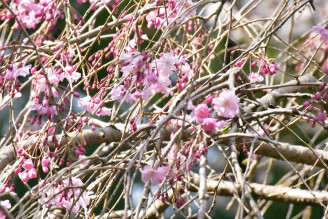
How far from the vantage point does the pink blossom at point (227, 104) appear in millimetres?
1606

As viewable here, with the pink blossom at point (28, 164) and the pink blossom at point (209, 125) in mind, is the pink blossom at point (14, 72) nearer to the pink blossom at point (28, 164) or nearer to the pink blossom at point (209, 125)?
the pink blossom at point (28, 164)

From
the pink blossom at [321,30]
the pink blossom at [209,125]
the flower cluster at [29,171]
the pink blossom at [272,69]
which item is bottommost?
the flower cluster at [29,171]

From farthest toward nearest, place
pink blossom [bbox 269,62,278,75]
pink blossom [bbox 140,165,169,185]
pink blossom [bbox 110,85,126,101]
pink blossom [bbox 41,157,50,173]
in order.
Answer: pink blossom [bbox 269,62,278,75]
pink blossom [bbox 41,157,50,173]
pink blossom [bbox 110,85,126,101]
pink blossom [bbox 140,165,169,185]

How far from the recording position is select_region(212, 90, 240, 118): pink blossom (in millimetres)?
1606

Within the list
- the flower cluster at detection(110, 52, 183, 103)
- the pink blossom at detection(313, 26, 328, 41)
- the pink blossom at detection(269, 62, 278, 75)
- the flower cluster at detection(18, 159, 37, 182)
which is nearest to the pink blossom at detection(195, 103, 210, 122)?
the flower cluster at detection(110, 52, 183, 103)

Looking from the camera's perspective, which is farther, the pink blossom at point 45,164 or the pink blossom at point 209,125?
the pink blossom at point 45,164

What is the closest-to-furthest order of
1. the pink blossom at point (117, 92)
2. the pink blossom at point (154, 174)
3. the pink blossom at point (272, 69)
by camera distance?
the pink blossom at point (154, 174) < the pink blossom at point (117, 92) < the pink blossom at point (272, 69)

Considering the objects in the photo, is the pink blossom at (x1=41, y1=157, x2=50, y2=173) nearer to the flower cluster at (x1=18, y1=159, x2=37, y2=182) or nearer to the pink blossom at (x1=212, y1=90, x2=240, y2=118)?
the flower cluster at (x1=18, y1=159, x2=37, y2=182)

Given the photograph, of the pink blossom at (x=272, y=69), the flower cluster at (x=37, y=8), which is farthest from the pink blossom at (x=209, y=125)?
the flower cluster at (x=37, y=8)

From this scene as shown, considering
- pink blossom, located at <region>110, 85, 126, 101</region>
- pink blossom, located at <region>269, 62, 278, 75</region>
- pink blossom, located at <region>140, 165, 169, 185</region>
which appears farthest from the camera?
pink blossom, located at <region>269, 62, 278, 75</region>

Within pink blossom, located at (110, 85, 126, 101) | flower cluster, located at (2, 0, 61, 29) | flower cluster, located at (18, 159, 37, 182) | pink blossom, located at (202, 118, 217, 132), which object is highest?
flower cluster, located at (2, 0, 61, 29)

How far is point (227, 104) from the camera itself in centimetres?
162

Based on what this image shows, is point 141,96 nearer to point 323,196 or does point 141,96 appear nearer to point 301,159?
point 301,159

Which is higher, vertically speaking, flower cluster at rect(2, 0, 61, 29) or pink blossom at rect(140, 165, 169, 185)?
flower cluster at rect(2, 0, 61, 29)
